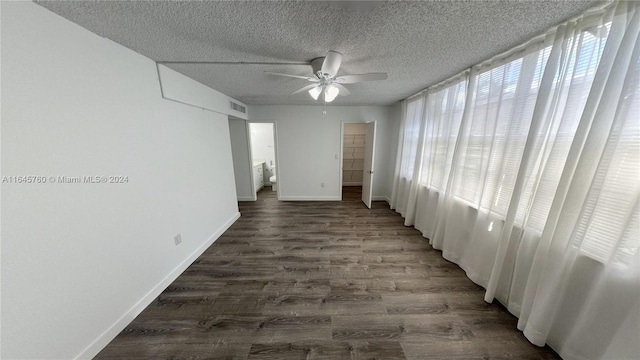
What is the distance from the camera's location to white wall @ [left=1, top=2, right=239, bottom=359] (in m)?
0.98

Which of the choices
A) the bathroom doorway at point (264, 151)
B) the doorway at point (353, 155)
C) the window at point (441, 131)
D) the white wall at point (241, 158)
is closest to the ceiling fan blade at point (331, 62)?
the window at point (441, 131)

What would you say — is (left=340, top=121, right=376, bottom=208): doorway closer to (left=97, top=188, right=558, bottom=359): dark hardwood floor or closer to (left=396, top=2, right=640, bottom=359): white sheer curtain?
(left=97, top=188, right=558, bottom=359): dark hardwood floor

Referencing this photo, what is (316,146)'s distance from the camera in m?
4.25

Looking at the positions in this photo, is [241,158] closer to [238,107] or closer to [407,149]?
[238,107]

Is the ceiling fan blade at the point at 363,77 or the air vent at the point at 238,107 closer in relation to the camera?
the ceiling fan blade at the point at 363,77

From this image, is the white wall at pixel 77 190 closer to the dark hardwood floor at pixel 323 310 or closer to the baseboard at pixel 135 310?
the baseboard at pixel 135 310

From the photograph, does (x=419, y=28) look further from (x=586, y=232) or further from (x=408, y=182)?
(x=408, y=182)

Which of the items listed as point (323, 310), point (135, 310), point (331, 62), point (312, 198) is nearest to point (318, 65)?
point (331, 62)

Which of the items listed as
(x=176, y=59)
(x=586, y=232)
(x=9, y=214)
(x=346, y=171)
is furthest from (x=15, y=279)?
(x=346, y=171)

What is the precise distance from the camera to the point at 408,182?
3430 mm

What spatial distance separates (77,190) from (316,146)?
350cm

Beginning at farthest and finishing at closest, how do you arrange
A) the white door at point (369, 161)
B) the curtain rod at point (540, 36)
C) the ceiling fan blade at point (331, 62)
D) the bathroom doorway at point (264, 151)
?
the bathroom doorway at point (264, 151) → the white door at point (369, 161) → the ceiling fan blade at point (331, 62) → the curtain rod at point (540, 36)

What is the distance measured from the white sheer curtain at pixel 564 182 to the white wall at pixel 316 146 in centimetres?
224

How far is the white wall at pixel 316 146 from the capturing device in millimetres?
4070
